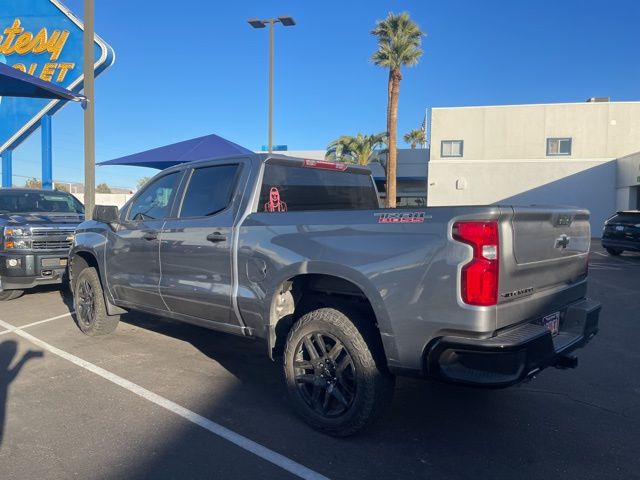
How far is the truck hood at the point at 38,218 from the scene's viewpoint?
25.6ft

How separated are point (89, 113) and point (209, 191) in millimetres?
7478

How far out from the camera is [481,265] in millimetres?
2891

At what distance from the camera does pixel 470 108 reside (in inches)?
1121

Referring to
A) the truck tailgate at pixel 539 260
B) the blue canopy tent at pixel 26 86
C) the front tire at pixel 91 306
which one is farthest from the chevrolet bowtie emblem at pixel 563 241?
the blue canopy tent at pixel 26 86

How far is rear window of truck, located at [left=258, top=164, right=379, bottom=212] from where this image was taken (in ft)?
14.3

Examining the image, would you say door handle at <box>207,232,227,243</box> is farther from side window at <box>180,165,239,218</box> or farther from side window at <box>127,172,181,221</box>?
side window at <box>127,172,181,221</box>

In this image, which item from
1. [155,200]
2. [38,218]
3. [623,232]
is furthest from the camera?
[623,232]

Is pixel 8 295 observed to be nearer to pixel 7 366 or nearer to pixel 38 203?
A: pixel 38 203

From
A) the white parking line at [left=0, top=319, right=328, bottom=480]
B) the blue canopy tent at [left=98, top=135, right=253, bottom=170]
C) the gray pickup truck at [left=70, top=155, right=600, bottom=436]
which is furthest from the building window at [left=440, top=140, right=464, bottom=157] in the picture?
the white parking line at [left=0, top=319, right=328, bottom=480]

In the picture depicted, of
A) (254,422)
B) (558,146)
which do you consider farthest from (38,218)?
(558,146)

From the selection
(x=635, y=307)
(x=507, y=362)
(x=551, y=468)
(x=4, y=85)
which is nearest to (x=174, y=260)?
(x=507, y=362)

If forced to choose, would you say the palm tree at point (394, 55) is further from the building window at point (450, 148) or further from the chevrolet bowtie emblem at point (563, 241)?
the chevrolet bowtie emblem at point (563, 241)

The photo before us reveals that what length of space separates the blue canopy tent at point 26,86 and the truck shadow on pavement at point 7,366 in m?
6.28

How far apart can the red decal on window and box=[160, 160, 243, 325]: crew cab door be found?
10.3 inches
